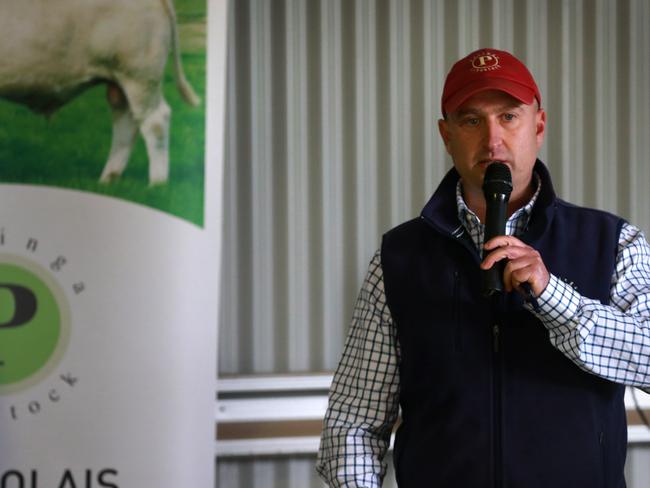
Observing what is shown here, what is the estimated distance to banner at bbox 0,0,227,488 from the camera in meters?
2.46

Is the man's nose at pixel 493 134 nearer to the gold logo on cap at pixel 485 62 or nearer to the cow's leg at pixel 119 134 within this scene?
the gold logo on cap at pixel 485 62

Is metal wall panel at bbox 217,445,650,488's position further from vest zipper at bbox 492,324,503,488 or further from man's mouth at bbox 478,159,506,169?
man's mouth at bbox 478,159,506,169

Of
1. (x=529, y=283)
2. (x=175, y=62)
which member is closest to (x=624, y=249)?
(x=529, y=283)

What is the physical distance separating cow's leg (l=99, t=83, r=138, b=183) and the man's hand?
1.44 m

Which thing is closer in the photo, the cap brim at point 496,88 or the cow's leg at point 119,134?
the cap brim at point 496,88

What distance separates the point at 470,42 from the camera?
319 cm

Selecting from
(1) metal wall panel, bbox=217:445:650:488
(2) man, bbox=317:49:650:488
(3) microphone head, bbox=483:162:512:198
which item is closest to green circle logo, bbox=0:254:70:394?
(1) metal wall panel, bbox=217:445:650:488

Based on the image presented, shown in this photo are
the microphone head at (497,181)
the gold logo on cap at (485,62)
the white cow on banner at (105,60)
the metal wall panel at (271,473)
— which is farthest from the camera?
the metal wall panel at (271,473)

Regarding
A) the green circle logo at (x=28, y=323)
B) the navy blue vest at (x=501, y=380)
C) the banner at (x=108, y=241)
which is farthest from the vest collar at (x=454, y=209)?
the green circle logo at (x=28, y=323)

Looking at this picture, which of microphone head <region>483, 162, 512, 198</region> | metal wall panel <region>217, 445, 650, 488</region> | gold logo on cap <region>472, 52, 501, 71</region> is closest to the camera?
microphone head <region>483, 162, 512, 198</region>

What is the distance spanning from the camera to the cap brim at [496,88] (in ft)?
5.10

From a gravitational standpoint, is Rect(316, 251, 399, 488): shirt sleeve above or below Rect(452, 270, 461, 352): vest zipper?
below

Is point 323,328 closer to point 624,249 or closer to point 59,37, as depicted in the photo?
point 59,37

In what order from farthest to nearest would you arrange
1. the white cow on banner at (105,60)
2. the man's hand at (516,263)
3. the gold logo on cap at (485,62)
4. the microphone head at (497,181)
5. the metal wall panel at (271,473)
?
the metal wall panel at (271,473)
the white cow on banner at (105,60)
the gold logo on cap at (485,62)
the microphone head at (497,181)
the man's hand at (516,263)
